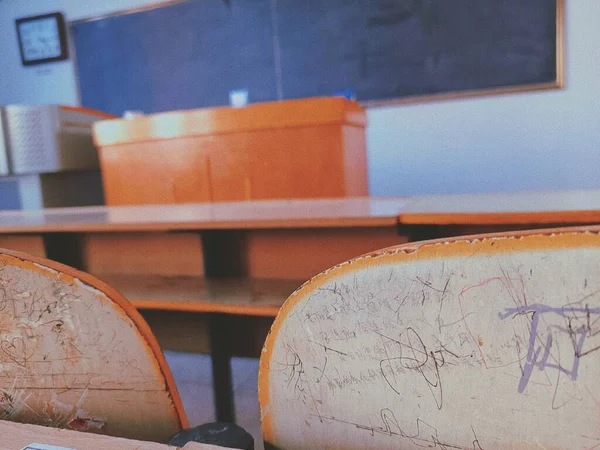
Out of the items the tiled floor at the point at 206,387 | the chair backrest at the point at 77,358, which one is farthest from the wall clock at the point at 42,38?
the chair backrest at the point at 77,358

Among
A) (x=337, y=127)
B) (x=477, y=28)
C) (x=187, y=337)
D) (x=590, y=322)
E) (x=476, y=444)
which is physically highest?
(x=477, y=28)

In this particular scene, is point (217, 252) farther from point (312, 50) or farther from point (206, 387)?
point (312, 50)

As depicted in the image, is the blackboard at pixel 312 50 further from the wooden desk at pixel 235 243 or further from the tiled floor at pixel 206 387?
the tiled floor at pixel 206 387

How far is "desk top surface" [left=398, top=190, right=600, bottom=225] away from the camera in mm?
963

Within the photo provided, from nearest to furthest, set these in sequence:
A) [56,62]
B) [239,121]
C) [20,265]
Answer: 1. [20,265]
2. [239,121]
3. [56,62]

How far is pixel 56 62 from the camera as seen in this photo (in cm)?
462

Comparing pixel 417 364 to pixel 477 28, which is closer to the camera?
pixel 417 364

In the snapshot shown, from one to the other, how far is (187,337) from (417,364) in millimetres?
1659

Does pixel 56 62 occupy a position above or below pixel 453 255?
above

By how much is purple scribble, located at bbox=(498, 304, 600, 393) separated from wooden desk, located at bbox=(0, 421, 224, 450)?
9.4 inches

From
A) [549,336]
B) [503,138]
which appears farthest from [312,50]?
[549,336]

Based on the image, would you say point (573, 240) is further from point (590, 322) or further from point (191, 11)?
point (191, 11)

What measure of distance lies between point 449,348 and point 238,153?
2.48 meters

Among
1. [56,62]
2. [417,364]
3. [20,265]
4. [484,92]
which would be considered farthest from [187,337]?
[56,62]
